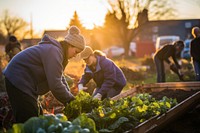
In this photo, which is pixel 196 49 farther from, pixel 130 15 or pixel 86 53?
pixel 130 15

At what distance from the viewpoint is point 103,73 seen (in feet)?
23.7

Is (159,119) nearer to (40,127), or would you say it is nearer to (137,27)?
(40,127)

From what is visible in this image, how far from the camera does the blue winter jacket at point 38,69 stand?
14.3 feet

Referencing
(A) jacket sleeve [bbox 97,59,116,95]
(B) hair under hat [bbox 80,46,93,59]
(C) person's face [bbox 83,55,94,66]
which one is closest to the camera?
(B) hair under hat [bbox 80,46,93,59]

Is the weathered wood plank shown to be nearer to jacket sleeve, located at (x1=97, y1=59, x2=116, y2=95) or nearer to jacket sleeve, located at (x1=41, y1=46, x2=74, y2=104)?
jacket sleeve, located at (x1=41, y1=46, x2=74, y2=104)

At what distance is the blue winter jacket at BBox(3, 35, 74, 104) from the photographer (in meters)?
4.36

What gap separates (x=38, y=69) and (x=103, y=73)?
9.46ft

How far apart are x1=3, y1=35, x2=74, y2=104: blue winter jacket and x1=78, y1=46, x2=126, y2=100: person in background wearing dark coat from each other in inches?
88.1

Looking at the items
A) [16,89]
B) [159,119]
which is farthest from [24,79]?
[159,119]

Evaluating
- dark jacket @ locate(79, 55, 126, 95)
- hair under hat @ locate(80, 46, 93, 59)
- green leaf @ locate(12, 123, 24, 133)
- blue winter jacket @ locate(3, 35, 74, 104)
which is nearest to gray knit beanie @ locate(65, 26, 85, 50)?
blue winter jacket @ locate(3, 35, 74, 104)

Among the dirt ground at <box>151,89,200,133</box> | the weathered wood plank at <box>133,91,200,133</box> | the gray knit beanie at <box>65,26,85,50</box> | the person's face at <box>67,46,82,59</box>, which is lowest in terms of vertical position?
the dirt ground at <box>151,89,200,133</box>

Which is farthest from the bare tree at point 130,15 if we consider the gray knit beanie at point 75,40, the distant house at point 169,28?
the gray knit beanie at point 75,40

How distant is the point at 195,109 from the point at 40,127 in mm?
5009

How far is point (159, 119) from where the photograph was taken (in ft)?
16.8
